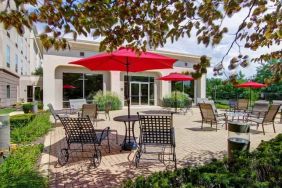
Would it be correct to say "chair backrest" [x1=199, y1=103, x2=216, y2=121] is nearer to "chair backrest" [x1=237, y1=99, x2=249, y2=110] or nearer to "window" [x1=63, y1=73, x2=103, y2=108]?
"chair backrest" [x1=237, y1=99, x2=249, y2=110]

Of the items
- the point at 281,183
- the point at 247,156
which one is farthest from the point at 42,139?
the point at 281,183

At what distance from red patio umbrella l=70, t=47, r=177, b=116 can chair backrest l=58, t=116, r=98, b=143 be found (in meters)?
1.66

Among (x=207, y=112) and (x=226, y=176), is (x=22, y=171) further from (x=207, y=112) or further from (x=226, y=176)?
(x=207, y=112)

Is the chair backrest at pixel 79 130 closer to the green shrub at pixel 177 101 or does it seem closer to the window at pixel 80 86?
the window at pixel 80 86

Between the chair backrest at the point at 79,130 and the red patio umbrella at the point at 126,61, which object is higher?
the red patio umbrella at the point at 126,61

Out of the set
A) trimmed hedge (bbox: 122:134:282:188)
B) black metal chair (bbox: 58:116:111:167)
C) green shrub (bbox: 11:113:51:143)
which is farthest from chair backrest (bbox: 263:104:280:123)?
green shrub (bbox: 11:113:51:143)

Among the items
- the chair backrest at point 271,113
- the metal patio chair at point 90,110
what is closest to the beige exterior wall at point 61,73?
the metal patio chair at point 90,110

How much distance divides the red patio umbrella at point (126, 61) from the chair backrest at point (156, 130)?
139cm

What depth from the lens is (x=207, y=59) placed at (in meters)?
2.46

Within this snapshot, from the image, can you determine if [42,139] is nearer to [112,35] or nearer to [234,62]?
[112,35]

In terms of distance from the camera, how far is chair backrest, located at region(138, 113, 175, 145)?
491 centimetres

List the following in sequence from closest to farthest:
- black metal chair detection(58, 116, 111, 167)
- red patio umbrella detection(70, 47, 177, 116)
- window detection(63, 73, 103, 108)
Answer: black metal chair detection(58, 116, 111, 167) → red patio umbrella detection(70, 47, 177, 116) → window detection(63, 73, 103, 108)

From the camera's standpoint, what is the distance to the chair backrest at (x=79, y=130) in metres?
5.11

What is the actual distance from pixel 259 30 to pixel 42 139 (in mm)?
6658
